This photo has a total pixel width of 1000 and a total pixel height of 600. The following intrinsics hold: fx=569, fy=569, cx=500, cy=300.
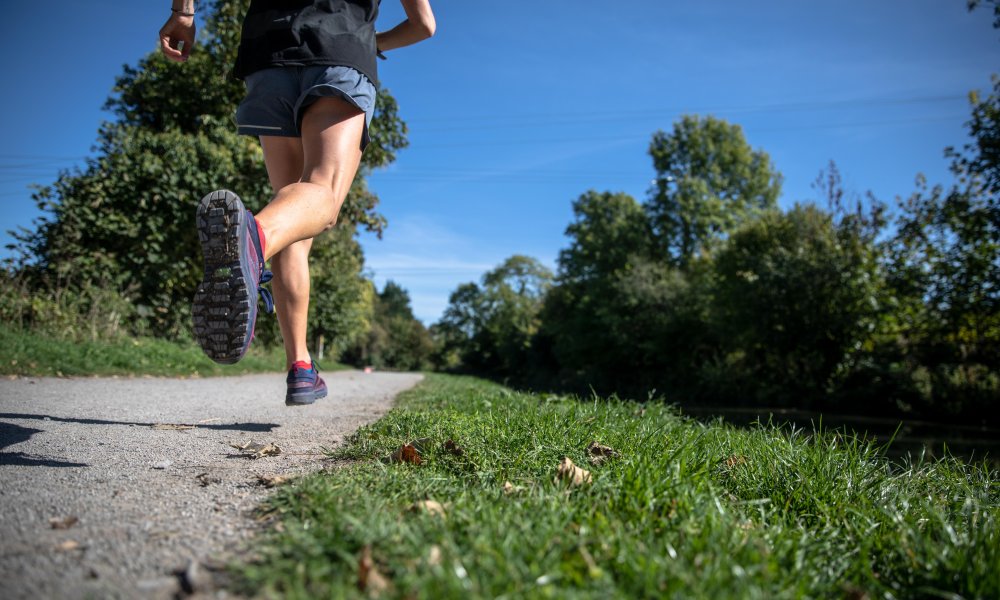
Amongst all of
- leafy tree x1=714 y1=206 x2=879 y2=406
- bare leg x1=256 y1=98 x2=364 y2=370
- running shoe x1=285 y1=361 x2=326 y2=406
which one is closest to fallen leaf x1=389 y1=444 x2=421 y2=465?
bare leg x1=256 y1=98 x2=364 y2=370

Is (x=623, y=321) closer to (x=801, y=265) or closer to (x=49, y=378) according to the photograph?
(x=801, y=265)

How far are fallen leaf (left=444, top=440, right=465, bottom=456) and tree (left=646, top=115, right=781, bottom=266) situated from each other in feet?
106

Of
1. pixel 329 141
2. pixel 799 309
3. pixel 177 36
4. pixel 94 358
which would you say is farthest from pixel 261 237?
pixel 799 309

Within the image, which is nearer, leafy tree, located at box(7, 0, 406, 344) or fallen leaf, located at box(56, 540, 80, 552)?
fallen leaf, located at box(56, 540, 80, 552)

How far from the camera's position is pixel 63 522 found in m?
1.32

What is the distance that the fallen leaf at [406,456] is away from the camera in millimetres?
2059

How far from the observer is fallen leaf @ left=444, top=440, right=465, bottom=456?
2145mm

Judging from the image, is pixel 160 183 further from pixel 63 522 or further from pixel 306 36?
pixel 63 522

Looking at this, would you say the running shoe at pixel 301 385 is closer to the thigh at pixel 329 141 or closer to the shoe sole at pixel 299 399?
the shoe sole at pixel 299 399

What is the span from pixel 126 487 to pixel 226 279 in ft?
2.29

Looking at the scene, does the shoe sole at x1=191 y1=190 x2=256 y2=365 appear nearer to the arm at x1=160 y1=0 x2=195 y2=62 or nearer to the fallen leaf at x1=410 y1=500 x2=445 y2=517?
the fallen leaf at x1=410 y1=500 x2=445 y2=517

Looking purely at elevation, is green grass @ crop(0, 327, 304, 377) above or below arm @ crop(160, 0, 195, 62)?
below

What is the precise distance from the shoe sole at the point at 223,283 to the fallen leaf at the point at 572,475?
3.86 ft

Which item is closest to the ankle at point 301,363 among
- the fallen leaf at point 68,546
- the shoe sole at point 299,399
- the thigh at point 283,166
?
the shoe sole at point 299,399
